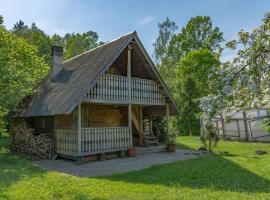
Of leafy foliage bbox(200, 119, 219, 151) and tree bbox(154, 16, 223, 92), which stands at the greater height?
tree bbox(154, 16, 223, 92)

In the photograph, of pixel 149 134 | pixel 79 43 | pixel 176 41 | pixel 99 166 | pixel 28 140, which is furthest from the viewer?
pixel 79 43

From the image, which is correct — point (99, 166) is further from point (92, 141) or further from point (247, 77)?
point (247, 77)

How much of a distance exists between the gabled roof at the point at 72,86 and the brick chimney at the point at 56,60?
0.86 metres

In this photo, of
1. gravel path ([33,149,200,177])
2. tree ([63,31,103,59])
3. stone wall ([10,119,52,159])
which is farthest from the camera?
tree ([63,31,103,59])

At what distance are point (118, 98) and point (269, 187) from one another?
786cm

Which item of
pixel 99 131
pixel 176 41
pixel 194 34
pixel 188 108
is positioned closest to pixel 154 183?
pixel 99 131

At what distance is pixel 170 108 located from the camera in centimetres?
1656

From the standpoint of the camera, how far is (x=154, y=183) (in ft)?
25.6

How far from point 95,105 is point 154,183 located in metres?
7.99

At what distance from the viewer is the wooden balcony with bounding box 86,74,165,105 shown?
1266 cm

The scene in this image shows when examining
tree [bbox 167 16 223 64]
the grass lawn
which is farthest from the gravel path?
tree [bbox 167 16 223 64]

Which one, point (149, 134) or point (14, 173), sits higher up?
point (149, 134)

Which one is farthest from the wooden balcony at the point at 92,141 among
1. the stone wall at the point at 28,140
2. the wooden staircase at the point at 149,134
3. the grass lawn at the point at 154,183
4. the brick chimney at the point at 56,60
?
the brick chimney at the point at 56,60

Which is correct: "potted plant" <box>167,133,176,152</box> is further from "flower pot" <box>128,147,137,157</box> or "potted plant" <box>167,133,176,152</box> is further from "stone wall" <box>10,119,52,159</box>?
"stone wall" <box>10,119,52,159</box>
